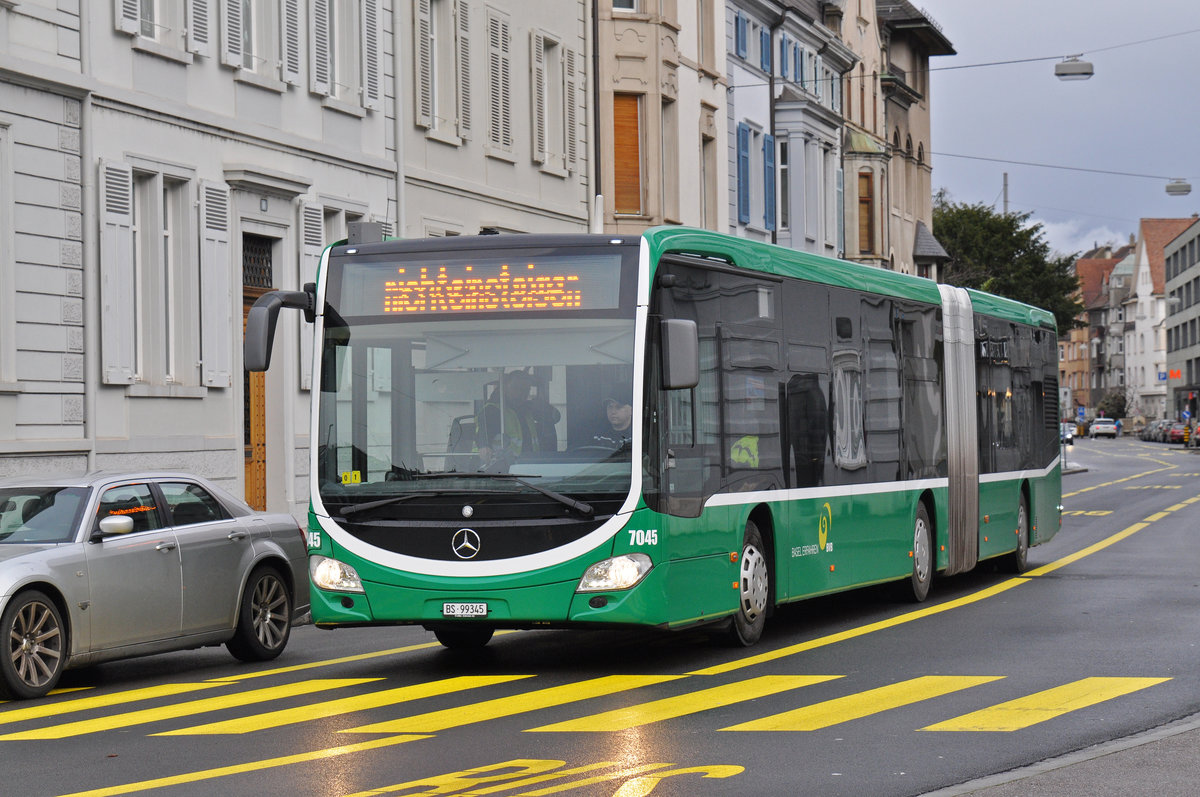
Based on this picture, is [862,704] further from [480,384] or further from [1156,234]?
[1156,234]

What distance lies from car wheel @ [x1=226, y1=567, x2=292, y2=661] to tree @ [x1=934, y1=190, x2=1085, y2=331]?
79.1 meters

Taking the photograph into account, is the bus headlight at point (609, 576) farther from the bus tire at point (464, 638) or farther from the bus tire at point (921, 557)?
the bus tire at point (921, 557)

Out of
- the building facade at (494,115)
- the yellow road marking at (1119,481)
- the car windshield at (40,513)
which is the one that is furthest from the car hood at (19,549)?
the yellow road marking at (1119,481)

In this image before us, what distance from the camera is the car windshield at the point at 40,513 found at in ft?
40.9

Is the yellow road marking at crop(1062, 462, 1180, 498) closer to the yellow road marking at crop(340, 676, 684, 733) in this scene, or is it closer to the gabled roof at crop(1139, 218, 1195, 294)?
the yellow road marking at crop(340, 676, 684, 733)

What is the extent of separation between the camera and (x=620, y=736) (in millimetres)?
9766

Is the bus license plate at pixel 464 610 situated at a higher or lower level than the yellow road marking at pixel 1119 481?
higher

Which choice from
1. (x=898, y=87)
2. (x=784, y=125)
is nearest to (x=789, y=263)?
(x=784, y=125)

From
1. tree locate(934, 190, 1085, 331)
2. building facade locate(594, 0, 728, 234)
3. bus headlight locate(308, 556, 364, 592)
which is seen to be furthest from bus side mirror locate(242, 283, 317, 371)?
tree locate(934, 190, 1085, 331)

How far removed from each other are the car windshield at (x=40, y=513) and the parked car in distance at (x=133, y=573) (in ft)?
0.03

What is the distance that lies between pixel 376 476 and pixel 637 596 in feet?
6.20

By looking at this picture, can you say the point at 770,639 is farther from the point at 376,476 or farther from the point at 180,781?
the point at 180,781

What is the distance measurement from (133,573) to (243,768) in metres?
4.02

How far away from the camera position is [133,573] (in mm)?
12703
